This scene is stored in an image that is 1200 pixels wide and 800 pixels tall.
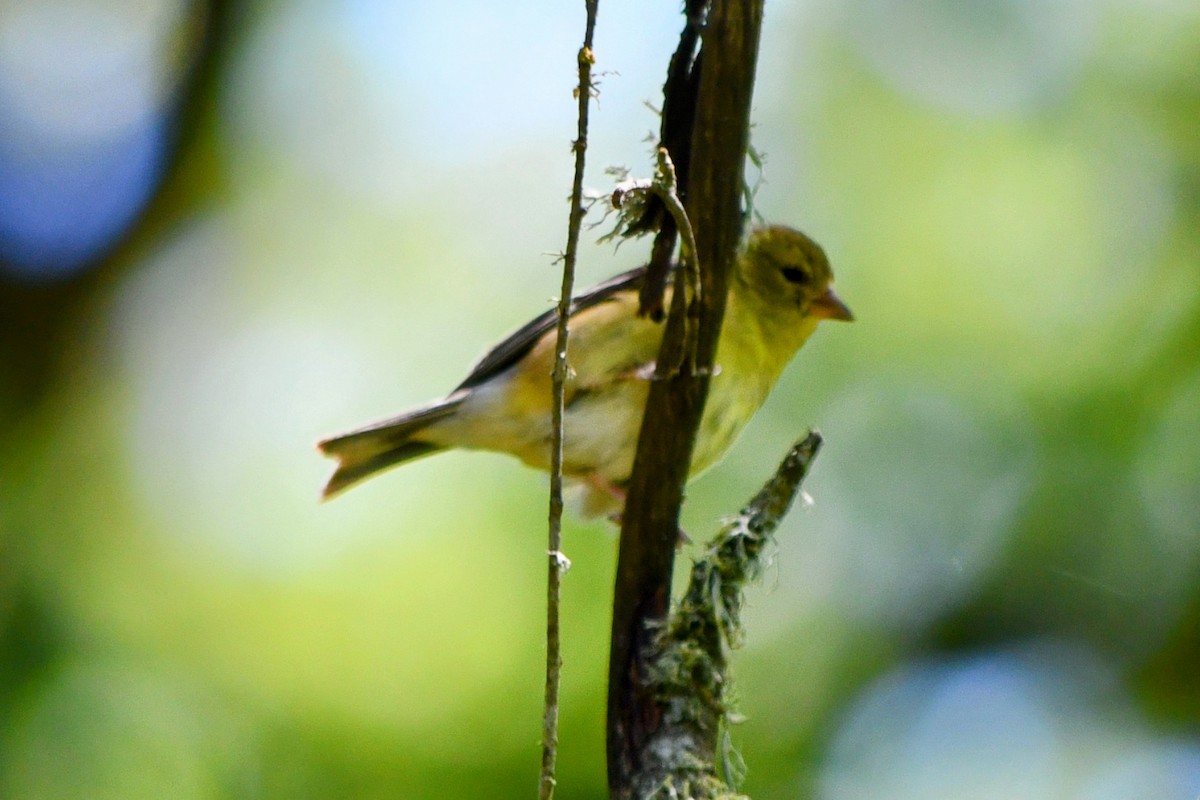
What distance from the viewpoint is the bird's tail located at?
14.7ft

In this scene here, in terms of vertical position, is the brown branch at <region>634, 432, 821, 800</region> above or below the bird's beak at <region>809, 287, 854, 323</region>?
below

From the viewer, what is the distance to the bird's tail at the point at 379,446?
14.7 feet

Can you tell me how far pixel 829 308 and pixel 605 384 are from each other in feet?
3.74

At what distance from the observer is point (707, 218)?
2072 millimetres

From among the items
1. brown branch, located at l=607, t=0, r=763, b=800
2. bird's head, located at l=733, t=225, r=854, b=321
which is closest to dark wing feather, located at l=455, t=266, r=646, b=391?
bird's head, located at l=733, t=225, r=854, b=321

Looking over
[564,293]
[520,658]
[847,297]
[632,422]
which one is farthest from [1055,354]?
[564,293]

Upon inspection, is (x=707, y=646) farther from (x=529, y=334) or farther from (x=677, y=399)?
(x=529, y=334)

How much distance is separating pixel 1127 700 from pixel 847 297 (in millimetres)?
1977

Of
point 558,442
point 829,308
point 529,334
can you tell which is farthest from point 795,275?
point 558,442

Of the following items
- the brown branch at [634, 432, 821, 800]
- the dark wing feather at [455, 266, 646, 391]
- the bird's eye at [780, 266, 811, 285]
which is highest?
the bird's eye at [780, 266, 811, 285]

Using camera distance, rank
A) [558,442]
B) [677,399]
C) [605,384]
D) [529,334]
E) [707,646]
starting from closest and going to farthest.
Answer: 1. [558,442]
2. [677,399]
3. [707,646]
4. [605,384]
5. [529,334]

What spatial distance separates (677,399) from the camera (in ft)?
7.15

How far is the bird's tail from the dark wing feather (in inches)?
7.8

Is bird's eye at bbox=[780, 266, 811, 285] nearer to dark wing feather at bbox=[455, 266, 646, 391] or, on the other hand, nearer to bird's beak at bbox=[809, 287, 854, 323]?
bird's beak at bbox=[809, 287, 854, 323]
